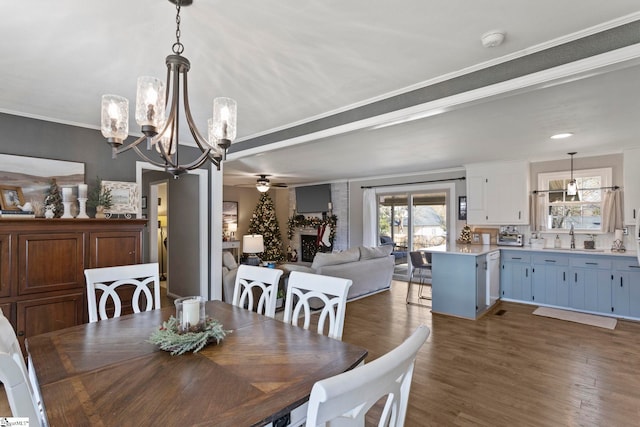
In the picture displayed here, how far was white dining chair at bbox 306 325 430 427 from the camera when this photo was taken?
67 centimetres

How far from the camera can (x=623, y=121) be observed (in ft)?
11.0

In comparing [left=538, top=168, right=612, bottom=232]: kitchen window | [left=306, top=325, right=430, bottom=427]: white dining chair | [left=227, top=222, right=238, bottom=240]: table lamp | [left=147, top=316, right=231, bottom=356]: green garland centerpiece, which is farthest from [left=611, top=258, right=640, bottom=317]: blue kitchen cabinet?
[left=227, top=222, right=238, bottom=240]: table lamp

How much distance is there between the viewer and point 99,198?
3.49m

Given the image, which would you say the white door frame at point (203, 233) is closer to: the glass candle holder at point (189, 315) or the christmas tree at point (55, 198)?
the christmas tree at point (55, 198)

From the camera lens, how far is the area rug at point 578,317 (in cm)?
423

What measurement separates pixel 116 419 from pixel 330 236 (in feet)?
24.5

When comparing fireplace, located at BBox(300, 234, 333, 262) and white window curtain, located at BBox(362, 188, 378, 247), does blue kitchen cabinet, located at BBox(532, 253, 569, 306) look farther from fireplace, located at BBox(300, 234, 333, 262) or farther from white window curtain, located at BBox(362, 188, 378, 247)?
fireplace, located at BBox(300, 234, 333, 262)

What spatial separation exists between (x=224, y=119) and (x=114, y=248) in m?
2.32

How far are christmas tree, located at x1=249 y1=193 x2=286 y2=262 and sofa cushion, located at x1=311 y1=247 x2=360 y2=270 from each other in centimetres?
427

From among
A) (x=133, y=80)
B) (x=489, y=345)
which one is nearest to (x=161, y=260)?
(x=133, y=80)

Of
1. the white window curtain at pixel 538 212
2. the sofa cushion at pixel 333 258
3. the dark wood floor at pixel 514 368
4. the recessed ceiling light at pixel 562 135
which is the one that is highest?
the recessed ceiling light at pixel 562 135

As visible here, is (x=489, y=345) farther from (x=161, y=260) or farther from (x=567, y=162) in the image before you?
(x=161, y=260)

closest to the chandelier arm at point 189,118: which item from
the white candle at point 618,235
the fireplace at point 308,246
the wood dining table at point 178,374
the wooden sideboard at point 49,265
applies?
the wood dining table at point 178,374

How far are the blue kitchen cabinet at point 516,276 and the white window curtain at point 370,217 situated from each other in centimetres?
292
